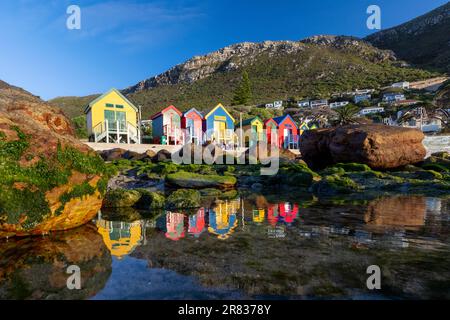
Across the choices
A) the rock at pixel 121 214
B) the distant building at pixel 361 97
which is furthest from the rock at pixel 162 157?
the distant building at pixel 361 97

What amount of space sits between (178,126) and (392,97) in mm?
64898

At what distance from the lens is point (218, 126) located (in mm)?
37188

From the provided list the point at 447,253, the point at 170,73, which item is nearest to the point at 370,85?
the point at 170,73

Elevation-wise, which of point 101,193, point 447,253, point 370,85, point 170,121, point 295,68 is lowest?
point 447,253

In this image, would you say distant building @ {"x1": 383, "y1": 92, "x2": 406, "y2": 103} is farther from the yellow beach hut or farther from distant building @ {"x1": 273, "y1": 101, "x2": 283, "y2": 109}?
the yellow beach hut

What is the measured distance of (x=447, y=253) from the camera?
5020 millimetres

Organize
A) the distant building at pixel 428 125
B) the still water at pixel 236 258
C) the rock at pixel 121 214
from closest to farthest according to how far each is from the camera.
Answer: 1. the still water at pixel 236 258
2. the rock at pixel 121 214
3. the distant building at pixel 428 125

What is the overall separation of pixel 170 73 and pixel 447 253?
5571 inches

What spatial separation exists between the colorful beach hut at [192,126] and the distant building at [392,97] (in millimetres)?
59577

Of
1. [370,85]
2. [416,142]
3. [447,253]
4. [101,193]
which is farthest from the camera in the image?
[370,85]

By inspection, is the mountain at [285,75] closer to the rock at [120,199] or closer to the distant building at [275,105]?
the distant building at [275,105]

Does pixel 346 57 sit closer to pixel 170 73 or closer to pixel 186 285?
pixel 170 73

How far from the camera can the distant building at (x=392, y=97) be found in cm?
7291

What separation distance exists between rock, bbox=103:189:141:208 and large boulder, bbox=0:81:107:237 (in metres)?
2.65
